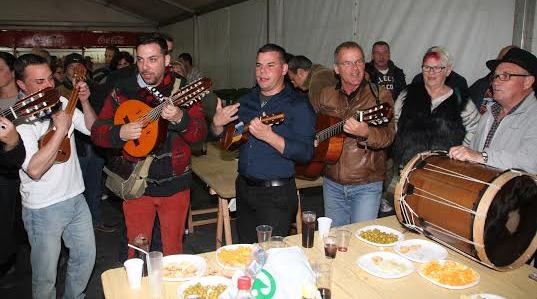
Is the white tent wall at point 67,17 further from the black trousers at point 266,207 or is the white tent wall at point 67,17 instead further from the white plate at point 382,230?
the white plate at point 382,230

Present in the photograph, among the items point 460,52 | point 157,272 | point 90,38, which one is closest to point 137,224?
point 157,272

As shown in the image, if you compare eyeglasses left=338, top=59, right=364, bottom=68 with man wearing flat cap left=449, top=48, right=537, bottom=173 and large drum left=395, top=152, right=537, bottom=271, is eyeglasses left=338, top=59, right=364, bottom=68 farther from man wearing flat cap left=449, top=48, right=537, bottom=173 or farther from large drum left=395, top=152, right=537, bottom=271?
large drum left=395, top=152, right=537, bottom=271

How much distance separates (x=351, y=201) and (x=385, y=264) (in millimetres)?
1126

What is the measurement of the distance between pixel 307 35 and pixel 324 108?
14.4 feet

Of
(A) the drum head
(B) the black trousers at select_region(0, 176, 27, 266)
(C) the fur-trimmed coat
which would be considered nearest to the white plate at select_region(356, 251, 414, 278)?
(A) the drum head

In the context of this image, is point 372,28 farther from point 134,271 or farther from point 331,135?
point 134,271

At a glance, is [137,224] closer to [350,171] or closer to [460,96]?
[350,171]

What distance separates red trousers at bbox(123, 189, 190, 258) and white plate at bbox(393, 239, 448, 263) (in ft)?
5.06

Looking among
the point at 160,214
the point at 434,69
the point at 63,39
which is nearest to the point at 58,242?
the point at 160,214

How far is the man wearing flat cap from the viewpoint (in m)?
2.39

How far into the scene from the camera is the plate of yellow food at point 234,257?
6.84ft

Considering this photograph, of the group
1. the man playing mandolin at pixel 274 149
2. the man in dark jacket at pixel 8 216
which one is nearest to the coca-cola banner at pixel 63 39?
the man in dark jacket at pixel 8 216

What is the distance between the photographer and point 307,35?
7449 millimetres

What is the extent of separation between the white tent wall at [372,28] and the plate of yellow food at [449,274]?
279cm
